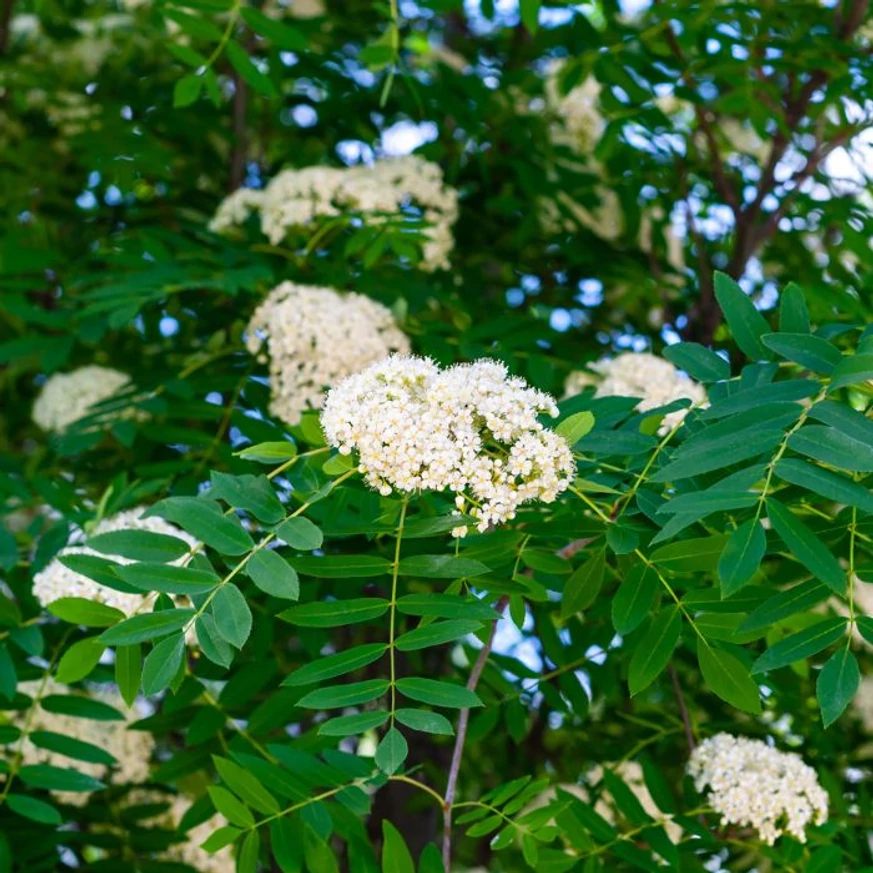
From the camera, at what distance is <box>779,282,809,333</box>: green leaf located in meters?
1.71

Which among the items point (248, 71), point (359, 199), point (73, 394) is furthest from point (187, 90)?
point (73, 394)

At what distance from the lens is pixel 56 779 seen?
2227mm

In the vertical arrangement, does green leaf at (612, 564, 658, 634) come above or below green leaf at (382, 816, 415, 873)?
above

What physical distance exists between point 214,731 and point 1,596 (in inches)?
17.0

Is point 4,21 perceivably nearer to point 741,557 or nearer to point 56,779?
point 56,779

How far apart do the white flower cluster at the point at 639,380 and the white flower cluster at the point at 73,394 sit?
3.53 feet

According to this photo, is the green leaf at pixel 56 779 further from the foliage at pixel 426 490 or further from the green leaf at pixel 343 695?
the green leaf at pixel 343 695

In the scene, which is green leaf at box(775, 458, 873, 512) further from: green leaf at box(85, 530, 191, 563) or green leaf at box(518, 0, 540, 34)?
green leaf at box(518, 0, 540, 34)

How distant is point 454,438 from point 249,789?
634mm

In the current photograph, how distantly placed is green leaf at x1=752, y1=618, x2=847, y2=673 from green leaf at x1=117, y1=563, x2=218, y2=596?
66 cm

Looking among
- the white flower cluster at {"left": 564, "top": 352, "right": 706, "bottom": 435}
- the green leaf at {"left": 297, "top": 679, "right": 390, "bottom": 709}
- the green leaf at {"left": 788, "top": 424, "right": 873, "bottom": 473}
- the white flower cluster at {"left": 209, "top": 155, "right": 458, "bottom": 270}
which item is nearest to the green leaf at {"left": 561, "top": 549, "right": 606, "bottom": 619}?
Answer: the green leaf at {"left": 297, "top": 679, "right": 390, "bottom": 709}

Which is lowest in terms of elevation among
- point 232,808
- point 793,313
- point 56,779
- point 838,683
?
point 56,779

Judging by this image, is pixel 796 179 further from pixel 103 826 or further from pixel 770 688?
pixel 103 826

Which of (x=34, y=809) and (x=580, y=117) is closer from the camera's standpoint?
(x=34, y=809)
